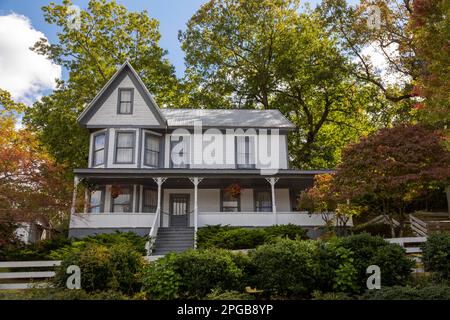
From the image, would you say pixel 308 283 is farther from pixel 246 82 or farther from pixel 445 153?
pixel 246 82

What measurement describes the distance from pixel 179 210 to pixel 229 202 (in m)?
2.92

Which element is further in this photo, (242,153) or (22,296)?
(242,153)

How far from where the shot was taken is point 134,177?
21266 mm

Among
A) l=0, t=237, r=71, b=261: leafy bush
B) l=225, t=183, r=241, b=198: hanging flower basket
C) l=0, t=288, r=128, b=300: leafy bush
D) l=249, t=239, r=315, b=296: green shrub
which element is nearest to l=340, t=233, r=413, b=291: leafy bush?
l=249, t=239, r=315, b=296: green shrub

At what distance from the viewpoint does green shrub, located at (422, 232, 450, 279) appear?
10.6 metres

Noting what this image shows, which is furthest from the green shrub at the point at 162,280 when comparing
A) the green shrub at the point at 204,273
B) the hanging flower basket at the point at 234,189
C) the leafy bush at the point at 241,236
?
the hanging flower basket at the point at 234,189

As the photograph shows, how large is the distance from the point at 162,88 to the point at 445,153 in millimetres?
24749

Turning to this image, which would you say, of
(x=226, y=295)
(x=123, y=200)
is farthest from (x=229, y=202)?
(x=226, y=295)

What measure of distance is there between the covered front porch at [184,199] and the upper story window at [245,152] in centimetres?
140

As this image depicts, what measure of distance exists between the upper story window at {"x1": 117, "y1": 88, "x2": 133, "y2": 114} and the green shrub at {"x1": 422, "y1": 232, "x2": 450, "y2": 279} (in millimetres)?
17759

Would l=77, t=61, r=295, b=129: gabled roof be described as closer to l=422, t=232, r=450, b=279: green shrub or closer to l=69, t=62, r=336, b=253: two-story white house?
l=69, t=62, r=336, b=253: two-story white house

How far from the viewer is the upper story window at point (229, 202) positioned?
77.0 feet

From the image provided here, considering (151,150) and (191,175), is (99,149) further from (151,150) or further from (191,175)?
(191,175)
